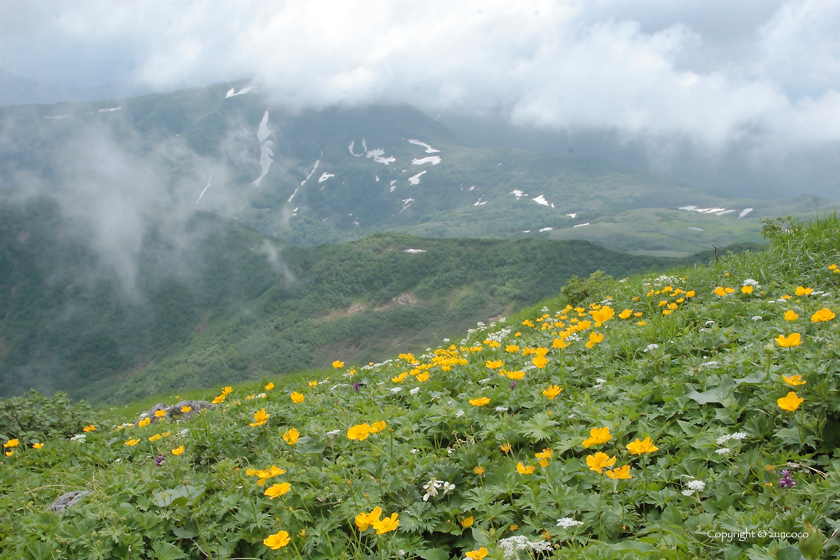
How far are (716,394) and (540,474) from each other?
4.43ft

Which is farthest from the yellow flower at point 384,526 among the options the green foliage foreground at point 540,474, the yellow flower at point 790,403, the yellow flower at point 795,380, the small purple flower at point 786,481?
the yellow flower at point 795,380

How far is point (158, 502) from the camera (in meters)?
2.78

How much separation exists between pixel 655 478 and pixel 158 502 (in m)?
3.04

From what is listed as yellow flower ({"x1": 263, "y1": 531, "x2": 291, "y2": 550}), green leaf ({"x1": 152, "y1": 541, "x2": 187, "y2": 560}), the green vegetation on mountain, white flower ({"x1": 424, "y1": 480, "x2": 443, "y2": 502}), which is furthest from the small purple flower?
the green vegetation on mountain

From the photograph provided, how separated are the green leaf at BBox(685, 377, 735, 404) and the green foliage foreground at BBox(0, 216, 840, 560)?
0.01 meters

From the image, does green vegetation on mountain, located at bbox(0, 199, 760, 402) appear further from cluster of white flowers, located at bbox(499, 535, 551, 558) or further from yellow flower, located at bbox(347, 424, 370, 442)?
cluster of white flowers, located at bbox(499, 535, 551, 558)

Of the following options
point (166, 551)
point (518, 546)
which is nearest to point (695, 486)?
point (518, 546)

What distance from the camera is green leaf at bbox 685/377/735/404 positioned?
2821 millimetres

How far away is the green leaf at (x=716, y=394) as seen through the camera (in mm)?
2821

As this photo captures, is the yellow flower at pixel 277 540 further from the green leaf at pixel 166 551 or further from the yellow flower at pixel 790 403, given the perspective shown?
the yellow flower at pixel 790 403

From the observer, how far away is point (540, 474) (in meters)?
2.51

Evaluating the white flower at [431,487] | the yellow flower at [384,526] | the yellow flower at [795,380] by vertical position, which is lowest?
the white flower at [431,487]

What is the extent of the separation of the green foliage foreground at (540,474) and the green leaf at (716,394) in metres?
0.01

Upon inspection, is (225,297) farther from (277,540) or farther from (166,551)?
(277,540)
